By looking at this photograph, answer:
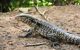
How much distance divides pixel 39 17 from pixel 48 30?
111cm

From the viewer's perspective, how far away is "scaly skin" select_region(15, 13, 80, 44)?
5820mm

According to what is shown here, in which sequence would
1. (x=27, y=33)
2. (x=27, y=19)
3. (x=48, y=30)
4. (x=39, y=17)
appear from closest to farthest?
(x=48, y=30) → (x=27, y=33) → (x=27, y=19) → (x=39, y=17)

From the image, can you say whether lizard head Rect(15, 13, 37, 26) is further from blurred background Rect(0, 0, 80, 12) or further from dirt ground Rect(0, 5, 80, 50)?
blurred background Rect(0, 0, 80, 12)

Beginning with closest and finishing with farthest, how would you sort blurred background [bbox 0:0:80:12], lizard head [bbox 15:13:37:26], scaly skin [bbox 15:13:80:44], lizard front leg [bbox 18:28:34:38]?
scaly skin [bbox 15:13:80:44] → lizard front leg [bbox 18:28:34:38] → lizard head [bbox 15:13:37:26] → blurred background [bbox 0:0:80:12]

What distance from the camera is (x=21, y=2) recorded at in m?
9.37

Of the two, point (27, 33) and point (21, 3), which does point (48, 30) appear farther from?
point (21, 3)

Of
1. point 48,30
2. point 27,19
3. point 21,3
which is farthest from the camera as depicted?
point 21,3

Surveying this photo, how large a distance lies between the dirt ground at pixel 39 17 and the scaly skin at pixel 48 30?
4.2 inches

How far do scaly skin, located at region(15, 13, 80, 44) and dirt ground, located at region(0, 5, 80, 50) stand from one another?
0.11 metres

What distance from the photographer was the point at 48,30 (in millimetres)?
6281

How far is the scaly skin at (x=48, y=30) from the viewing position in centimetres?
582

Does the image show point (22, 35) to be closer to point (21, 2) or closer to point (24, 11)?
point (24, 11)

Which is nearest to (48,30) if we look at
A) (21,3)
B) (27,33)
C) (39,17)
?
(27,33)

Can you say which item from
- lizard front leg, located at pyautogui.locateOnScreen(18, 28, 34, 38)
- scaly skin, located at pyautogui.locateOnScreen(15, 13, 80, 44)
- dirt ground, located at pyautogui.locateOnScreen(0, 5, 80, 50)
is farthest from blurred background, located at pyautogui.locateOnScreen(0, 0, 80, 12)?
lizard front leg, located at pyautogui.locateOnScreen(18, 28, 34, 38)
